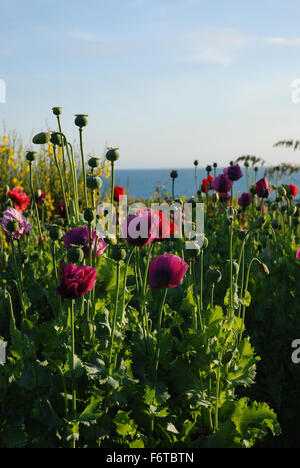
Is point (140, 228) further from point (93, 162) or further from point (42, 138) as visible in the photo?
point (42, 138)

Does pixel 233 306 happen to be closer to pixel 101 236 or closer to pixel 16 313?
pixel 101 236

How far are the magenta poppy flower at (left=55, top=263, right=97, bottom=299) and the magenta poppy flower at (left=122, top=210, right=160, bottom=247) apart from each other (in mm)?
165

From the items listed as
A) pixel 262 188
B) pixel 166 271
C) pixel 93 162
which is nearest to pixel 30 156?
pixel 93 162

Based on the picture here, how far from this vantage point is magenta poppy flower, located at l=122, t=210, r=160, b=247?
53.9 inches

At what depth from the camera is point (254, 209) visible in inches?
135

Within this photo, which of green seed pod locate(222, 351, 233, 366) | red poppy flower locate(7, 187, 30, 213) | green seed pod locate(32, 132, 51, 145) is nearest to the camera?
green seed pod locate(222, 351, 233, 366)

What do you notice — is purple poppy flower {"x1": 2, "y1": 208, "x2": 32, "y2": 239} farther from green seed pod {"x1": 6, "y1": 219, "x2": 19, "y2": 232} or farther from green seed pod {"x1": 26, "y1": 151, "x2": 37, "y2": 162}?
green seed pod {"x1": 26, "y1": 151, "x2": 37, "y2": 162}

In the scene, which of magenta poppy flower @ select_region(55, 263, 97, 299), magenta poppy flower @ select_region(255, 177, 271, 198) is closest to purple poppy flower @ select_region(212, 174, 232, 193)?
magenta poppy flower @ select_region(255, 177, 271, 198)

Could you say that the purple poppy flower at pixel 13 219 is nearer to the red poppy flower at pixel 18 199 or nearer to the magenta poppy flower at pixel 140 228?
the magenta poppy flower at pixel 140 228

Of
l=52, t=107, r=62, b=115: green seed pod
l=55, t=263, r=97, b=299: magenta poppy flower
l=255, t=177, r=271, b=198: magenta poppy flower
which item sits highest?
l=52, t=107, r=62, b=115: green seed pod

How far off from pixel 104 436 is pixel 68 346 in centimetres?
29

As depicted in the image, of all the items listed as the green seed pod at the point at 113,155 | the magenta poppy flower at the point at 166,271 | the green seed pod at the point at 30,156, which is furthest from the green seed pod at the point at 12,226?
the magenta poppy flower at the point at 166,271

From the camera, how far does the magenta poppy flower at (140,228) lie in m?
1.37
